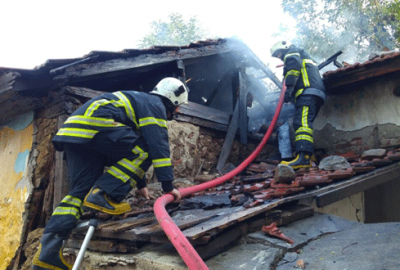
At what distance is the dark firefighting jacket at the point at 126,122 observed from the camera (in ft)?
10.2

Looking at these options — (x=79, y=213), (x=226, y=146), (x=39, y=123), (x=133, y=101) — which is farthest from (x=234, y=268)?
(x=226, y=146)

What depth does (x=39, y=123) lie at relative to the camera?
452cm

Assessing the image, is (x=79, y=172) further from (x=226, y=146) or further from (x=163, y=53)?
(x=226, y=146)

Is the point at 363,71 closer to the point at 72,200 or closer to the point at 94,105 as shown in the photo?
the point at 94,105

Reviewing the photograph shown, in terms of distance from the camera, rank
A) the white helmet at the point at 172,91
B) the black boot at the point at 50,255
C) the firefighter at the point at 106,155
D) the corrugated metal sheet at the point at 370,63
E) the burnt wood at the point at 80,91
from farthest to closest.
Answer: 1. the corrugated metal sheet at the point at 370,63
2. the burnt wood at the point at 80,91
3. the white helmet at the point at 172,91
4. the firefighter at the point at 106,155
5. the black boot at the point at 50,255

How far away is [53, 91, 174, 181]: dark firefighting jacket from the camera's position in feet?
10.2

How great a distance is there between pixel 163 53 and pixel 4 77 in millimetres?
2414

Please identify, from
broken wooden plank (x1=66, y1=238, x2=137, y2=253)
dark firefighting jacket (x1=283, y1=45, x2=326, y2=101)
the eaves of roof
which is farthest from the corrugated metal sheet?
broken wooden plank (x1=66, y1=238, x2=137, y2=253)

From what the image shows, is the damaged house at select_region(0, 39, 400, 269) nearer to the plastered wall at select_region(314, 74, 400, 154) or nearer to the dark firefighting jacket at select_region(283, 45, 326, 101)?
the plastered wall at select_region(314, 74, 400, 154)

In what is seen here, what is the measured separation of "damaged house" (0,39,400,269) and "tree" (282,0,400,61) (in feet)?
29.7

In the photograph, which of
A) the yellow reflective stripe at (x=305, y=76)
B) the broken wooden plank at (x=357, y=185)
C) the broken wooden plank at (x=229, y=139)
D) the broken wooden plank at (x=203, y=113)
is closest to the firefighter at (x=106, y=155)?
the broken wooden plank at (x=357, y=185)

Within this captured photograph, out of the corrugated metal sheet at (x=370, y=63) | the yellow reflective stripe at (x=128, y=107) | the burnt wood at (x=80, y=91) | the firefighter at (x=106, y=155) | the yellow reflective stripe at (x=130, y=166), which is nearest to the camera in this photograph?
the firefighter at (x=106, y=155)

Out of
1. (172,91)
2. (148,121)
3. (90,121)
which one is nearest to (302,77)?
(172,91)

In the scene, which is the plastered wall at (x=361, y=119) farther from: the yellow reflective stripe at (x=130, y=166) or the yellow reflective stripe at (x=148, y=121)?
the yellow reflective stripe at (x=130, y=166)
